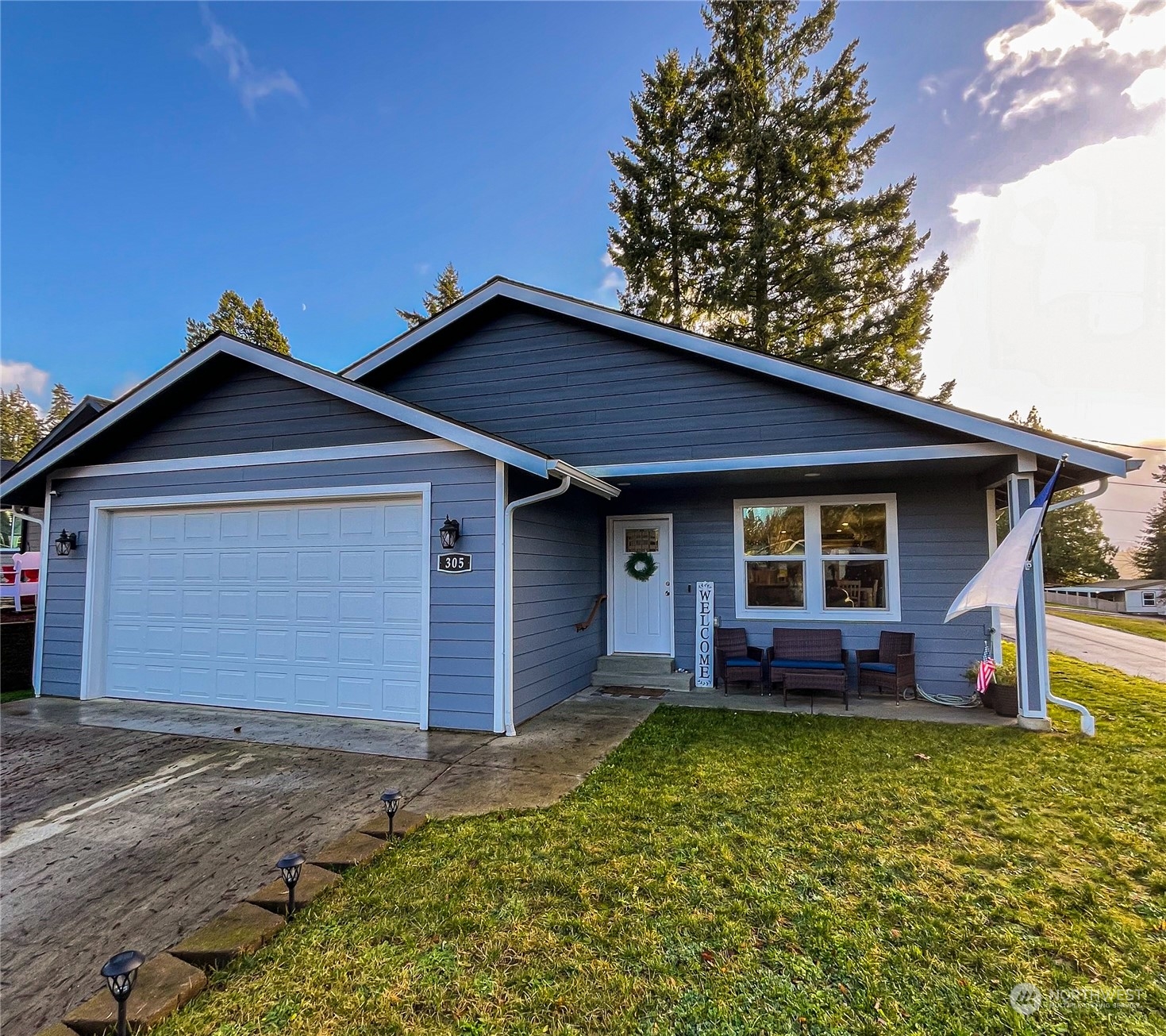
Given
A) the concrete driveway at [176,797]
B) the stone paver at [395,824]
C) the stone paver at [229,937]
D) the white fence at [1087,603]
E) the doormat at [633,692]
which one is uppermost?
the stone paver at [229,937]

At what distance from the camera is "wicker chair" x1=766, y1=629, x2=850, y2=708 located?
6539 millimetres

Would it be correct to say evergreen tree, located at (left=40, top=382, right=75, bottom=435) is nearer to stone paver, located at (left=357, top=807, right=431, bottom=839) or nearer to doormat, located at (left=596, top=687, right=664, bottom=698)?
doormat, located at (left=596, top=687, right=664, bottom=698)

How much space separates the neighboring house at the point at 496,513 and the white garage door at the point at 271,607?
0.09 ft

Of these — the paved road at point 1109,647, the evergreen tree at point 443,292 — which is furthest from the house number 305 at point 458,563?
the evergreen tree at point 443,292

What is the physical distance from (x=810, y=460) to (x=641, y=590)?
297cm

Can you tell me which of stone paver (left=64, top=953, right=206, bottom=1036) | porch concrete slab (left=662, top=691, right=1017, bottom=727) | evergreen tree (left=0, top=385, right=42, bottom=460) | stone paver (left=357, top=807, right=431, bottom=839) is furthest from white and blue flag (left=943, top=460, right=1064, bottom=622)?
evergreen tree (left=0, top=385, right=42, bottom=460)

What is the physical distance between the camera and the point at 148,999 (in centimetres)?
205

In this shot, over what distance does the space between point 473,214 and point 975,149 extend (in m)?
9.41

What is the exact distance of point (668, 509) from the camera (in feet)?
26.5

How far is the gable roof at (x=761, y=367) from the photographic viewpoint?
5.38 meters

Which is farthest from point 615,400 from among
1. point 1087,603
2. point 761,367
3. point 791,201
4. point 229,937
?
point 1087,603

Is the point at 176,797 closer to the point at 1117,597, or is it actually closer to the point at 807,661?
the point at 807,661

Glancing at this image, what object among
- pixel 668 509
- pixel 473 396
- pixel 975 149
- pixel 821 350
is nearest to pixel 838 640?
pixel 668 509

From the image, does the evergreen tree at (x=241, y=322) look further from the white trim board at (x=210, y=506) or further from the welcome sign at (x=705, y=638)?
the welcome sign at (x=705, y=638)
